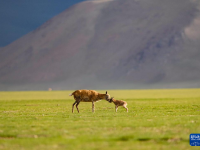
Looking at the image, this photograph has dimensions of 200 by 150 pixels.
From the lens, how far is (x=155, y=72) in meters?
199

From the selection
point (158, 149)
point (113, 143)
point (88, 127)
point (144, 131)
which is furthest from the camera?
point (88, 127)

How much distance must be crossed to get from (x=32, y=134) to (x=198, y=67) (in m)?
191

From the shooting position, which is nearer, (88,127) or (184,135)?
(184,135)

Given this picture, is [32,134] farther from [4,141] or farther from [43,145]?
[43,145]

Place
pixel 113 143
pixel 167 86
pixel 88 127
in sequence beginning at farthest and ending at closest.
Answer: pixel 167 86, pixel 88 127, pixel 113 143

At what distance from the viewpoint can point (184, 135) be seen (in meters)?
12.7

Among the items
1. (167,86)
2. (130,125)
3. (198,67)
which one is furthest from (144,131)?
(198,67)

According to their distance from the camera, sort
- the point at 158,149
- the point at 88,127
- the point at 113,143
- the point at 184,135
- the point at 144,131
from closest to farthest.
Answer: the point at 158,149 → the point at 113,143 → the point at 184,135 → the point at 144,131 → the point at 88,127

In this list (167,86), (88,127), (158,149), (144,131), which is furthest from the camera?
(167,86)

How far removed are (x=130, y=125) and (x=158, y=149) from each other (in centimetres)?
504

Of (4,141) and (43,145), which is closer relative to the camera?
(43,145)

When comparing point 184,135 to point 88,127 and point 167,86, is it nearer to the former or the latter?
point 88,127

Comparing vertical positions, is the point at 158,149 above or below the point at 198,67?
below

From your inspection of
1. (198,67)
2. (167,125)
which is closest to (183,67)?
(198,67)
